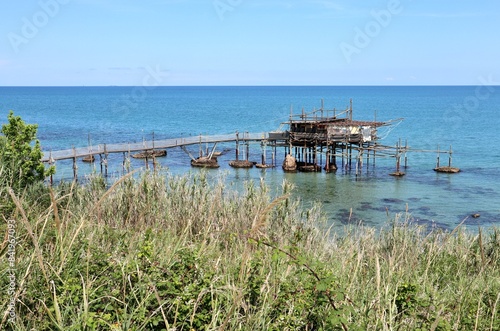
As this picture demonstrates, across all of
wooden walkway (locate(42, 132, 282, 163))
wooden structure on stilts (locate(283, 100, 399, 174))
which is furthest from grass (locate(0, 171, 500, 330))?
wooden structure on stilts (locate(283, 100, 399, 174))

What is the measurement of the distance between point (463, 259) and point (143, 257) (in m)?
5.40

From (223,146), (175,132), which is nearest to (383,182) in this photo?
(223,146)

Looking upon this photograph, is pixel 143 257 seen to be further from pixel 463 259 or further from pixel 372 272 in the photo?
pixel 463 259

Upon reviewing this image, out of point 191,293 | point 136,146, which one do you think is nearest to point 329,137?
point 136,146

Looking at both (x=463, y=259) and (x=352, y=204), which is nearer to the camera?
(x=463, y=259)

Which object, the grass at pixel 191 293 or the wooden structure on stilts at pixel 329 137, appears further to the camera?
the wooden structure on stilts at pixel 329 137

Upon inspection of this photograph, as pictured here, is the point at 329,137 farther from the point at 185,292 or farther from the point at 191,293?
the point at 185,292

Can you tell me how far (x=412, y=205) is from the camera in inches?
→ 1069

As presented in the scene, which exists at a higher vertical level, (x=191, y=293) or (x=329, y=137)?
(x=191, y=293)

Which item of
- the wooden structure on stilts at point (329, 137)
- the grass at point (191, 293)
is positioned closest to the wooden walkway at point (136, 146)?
the wooden structure on stilts at point (329, 137)

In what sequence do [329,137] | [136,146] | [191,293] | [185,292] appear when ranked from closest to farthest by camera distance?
[185,292] < [191,293] < [329,137] < [136,146]

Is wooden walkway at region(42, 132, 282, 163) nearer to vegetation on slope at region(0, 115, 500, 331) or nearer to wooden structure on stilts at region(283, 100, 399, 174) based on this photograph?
wooden structure on stilts at region(283, 100, 399, 174)

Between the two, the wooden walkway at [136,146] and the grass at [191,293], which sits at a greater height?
the grass at [191,293]

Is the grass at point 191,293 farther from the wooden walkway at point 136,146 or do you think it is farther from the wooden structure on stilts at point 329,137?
the wooden structure on stilts at point 329,137
